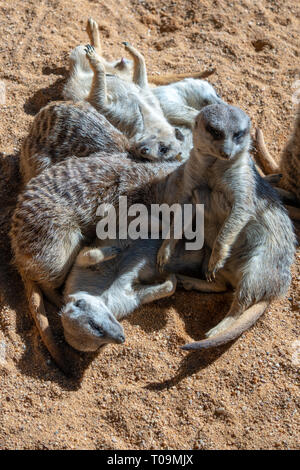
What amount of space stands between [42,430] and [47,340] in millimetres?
396

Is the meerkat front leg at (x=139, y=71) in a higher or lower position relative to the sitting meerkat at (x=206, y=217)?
Answer: higher

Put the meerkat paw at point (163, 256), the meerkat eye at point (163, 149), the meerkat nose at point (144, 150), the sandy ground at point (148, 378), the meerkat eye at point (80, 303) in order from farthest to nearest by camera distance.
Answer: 1. the meerkat eye at point (163, 149)
2. the meerkat nose at point (144, 150)
3. the meerkat paw at point (163, 256)
4. the meerkat eye at point (80, 303)
5. the sandy ground at point (148, 378)

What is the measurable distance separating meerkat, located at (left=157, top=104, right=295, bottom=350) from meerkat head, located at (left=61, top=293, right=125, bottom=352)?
0.44 m

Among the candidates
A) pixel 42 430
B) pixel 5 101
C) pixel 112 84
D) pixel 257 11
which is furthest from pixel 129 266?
pixel 257 11

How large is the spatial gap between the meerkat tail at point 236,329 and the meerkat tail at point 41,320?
0.57 metres

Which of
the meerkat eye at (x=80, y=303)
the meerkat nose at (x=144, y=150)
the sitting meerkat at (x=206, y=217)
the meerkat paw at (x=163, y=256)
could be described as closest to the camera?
the meerkat eye at (x=80, y=303)

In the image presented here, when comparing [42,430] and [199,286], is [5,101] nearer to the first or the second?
[199,286]

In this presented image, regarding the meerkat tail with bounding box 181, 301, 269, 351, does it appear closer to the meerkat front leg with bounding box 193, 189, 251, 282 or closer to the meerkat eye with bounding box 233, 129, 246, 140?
the meerkat front leg with bounding box 193, 189, 251, 282

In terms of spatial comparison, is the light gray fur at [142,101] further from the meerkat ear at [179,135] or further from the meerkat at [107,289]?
the meerkat at [107,289]

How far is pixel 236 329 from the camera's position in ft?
7.57

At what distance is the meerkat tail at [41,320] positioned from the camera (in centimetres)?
230

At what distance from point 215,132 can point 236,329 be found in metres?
0.90

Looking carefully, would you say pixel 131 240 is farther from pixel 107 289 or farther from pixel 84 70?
pixel 84 70

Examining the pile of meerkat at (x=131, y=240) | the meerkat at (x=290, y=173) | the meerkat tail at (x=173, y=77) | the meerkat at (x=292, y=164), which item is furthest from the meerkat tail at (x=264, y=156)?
the pile of meerkat at (x=131, y=240)
